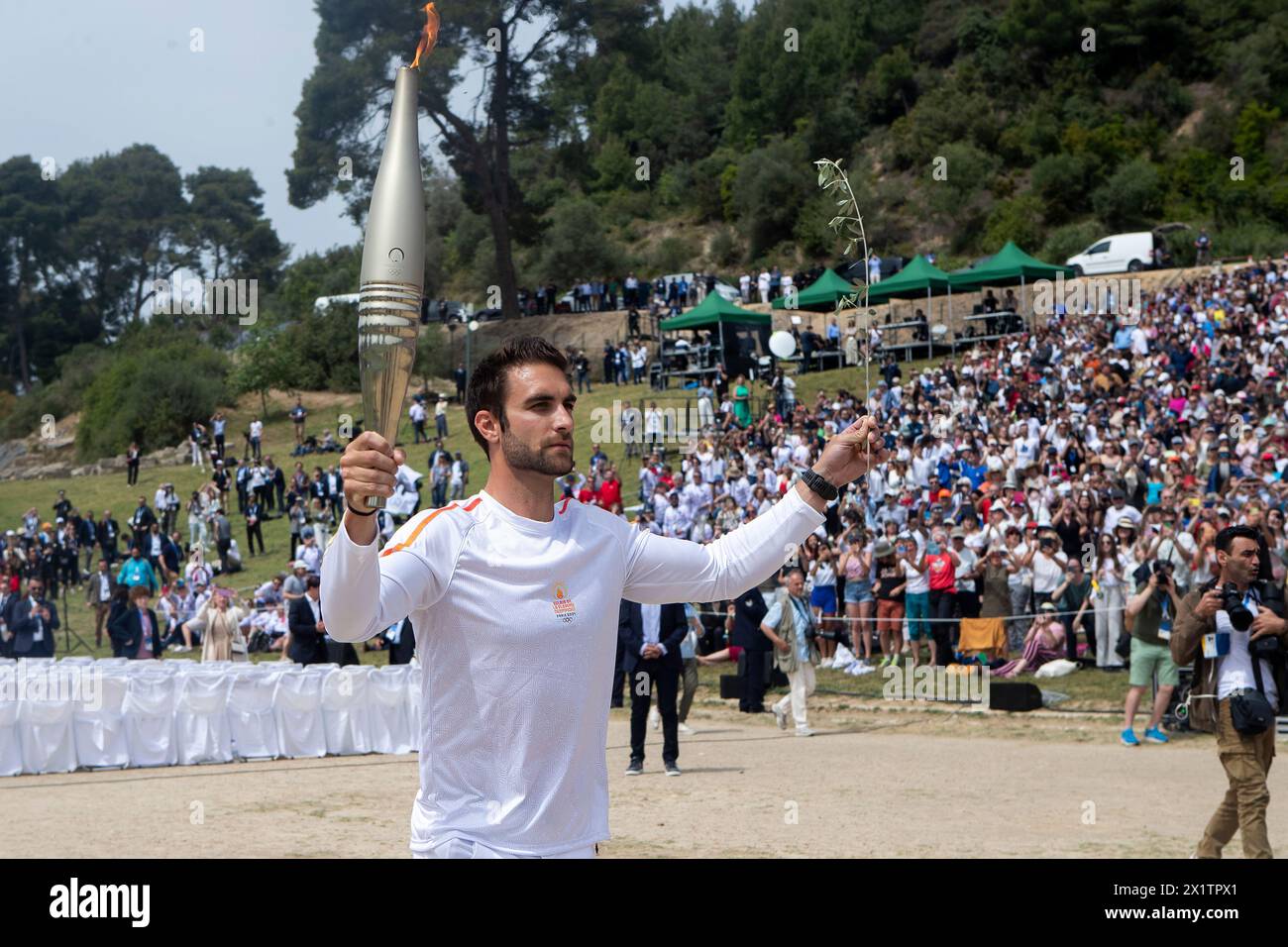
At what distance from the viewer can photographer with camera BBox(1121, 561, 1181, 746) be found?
1419 centimetres

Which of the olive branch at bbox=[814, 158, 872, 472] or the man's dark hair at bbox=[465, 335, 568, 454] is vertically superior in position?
the olive branch at bbox=[814, 158, 872, 472]

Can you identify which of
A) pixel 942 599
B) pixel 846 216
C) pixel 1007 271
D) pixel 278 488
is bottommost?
pixel 942 599

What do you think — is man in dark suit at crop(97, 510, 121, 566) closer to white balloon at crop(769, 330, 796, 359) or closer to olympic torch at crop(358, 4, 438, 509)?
white balloon at crop(769, 330, 796, 359)

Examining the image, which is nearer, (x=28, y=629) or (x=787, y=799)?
(x=787, y=799)

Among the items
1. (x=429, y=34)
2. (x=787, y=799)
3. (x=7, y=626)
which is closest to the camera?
(x=429, y=34)

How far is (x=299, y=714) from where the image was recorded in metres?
16.0

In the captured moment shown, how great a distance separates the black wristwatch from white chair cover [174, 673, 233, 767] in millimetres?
12745

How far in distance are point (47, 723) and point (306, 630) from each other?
4.19 metres

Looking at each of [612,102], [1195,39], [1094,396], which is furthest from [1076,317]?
[612,102]

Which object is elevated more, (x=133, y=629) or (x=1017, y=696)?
(x=133, y=629)

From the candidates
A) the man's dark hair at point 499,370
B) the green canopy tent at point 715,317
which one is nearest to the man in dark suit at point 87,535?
the green canopy tent at point 715,317

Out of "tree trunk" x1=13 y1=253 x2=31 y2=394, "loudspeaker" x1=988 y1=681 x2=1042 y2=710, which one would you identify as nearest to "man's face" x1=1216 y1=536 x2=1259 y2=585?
"loudspeaker" x1=988 y1=681 x2=1042 y2=710

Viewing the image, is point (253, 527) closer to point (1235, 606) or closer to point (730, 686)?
point (730, 686)

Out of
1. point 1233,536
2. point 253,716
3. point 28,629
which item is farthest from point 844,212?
point 28,629
